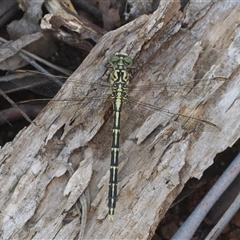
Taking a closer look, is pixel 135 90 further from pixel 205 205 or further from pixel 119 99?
pixel 205 205

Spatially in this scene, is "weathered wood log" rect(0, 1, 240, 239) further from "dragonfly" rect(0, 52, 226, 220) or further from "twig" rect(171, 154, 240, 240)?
"twig" rect(171, 154, 240, 240)

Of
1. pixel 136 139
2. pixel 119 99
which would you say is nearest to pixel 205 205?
pixel 136 139

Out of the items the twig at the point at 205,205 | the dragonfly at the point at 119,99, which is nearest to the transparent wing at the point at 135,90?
the dragonfly at the point at 119,99

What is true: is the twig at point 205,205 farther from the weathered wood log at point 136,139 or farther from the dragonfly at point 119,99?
the dragonfly at point 119,99

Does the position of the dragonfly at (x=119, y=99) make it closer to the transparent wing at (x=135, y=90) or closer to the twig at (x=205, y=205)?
the transparent wing at (x=135, y=90)

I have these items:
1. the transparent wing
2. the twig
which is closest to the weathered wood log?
the transparent wing

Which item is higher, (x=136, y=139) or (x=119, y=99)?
(x=119, y=99)
